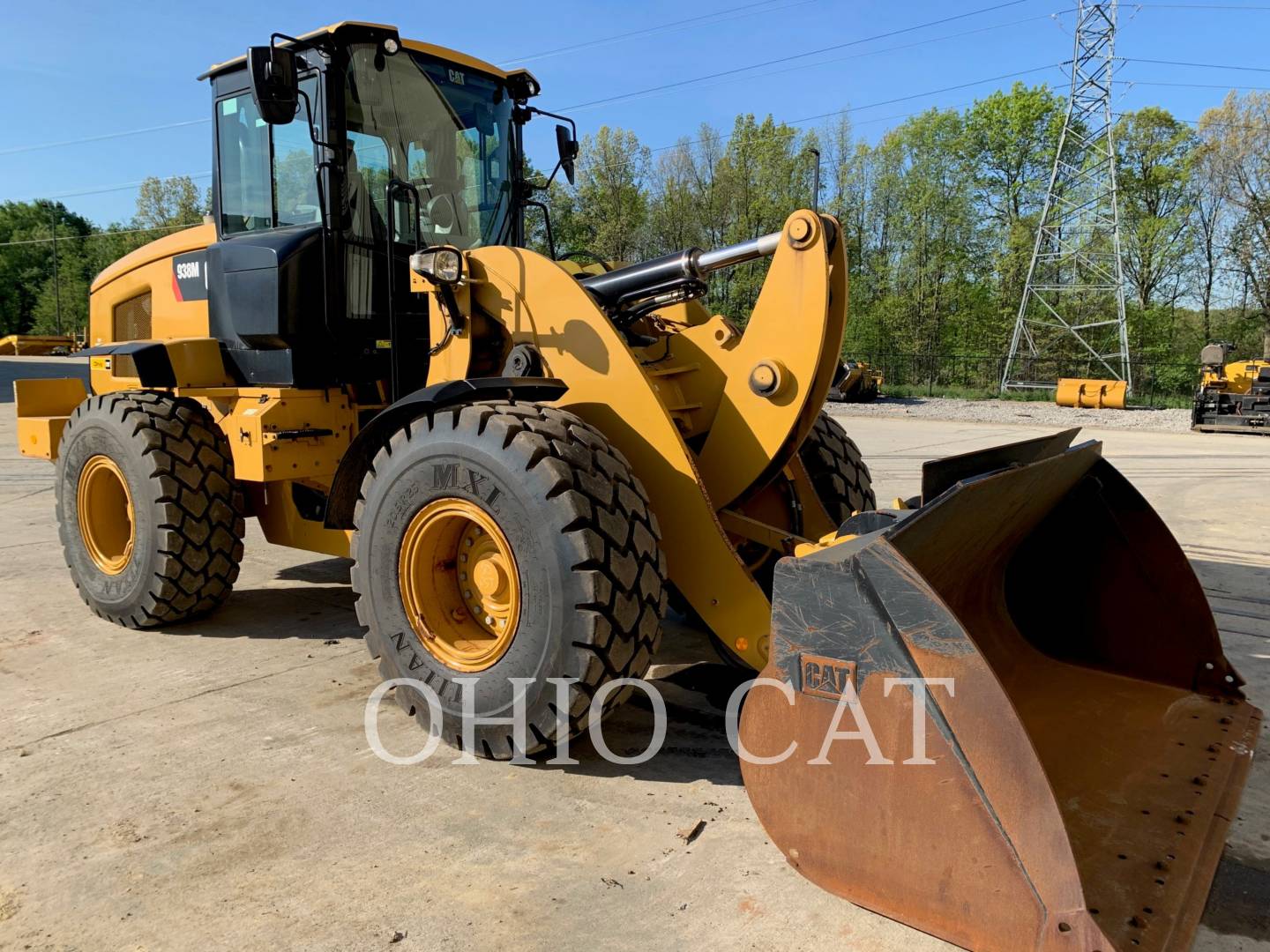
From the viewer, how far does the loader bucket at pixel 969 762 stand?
2.12 meters

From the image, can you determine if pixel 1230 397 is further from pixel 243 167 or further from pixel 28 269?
pixel 28 269

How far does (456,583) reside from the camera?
3.61 m

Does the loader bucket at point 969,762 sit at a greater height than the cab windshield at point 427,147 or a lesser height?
lesser

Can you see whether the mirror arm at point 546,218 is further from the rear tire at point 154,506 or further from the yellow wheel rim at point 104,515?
the yellow wheel rim at point 104,515

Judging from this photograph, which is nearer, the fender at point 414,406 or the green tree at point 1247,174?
the fender at point 414,406

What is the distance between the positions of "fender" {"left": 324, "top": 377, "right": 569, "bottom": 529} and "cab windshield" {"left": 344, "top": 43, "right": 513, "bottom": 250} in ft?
4.34

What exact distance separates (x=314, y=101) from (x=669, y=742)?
3308mm

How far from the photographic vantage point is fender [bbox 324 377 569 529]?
3434 mm

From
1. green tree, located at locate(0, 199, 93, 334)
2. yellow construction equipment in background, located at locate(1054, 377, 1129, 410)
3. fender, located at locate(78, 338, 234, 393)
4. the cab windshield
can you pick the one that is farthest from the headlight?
green tree, located at locate(0, 199, 93, 334)

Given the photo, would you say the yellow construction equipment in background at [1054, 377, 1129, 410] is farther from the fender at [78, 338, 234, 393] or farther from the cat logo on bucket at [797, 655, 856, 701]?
the cat logo on bucket at [797, 655, 856, 701]

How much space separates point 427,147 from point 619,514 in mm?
2692

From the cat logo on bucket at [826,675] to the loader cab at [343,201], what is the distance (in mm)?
2579

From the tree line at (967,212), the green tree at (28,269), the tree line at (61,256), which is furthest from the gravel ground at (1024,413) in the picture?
the green tree at (28,269)

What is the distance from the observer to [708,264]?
3.62 metres
